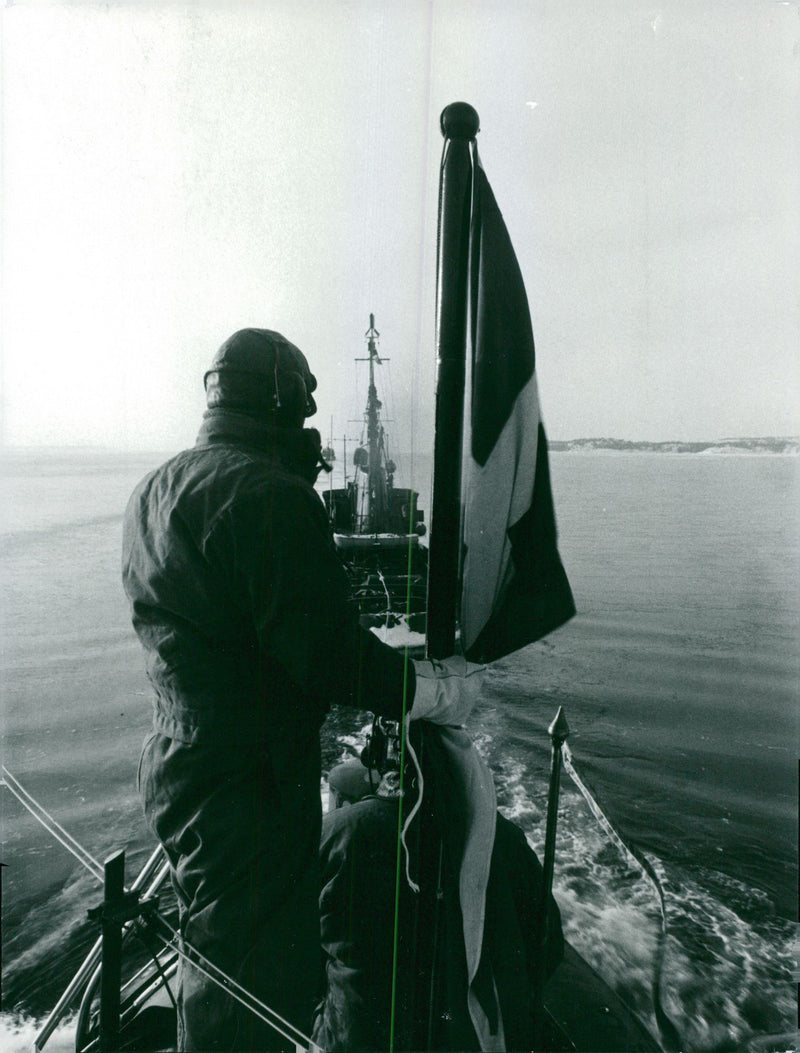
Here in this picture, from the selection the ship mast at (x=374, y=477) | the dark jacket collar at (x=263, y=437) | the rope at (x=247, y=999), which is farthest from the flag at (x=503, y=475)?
the ship mast at (x=374, y=477)

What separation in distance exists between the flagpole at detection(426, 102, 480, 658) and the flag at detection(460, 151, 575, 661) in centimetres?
8

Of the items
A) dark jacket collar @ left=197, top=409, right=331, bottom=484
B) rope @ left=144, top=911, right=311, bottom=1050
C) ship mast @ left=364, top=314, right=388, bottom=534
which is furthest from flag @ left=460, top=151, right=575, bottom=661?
ship mast @ left=364, top=314, right=388, bottom=534

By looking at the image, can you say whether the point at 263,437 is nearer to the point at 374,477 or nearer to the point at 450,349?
the point at 450,349

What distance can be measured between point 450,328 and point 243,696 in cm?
116

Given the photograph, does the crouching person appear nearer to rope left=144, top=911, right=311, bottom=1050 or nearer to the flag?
rope left=144, top=911, right=311, bottom=1050

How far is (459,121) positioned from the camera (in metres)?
1.52

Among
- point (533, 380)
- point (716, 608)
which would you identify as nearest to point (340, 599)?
point (533, 380)

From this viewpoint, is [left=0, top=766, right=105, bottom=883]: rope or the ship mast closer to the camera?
[left=0, top=766, right=105, bottom=883]: rope

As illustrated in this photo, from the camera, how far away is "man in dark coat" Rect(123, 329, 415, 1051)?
5.28 ft

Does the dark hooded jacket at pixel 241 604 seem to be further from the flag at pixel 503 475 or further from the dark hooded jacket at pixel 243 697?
the flag at pixel 503 475

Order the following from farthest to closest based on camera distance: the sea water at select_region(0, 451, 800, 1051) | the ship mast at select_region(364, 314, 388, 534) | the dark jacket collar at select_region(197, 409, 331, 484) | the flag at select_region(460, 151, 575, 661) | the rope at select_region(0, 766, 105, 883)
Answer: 1. the ship mast at select_region(364, 314, 388, 534)
2. the sea water at select_region(0, 451, 800, 1051)
3. the rope at select_region(0, 766, 105, 883)
4. the dark jacket collar at select_region(197, 409, 331, 484)
5. the flag at select_region(460, 151, 575, 661)

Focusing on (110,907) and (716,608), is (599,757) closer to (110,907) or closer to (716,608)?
(110,907)

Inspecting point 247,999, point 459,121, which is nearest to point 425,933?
point 247,999

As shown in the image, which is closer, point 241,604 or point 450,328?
point 450,328
